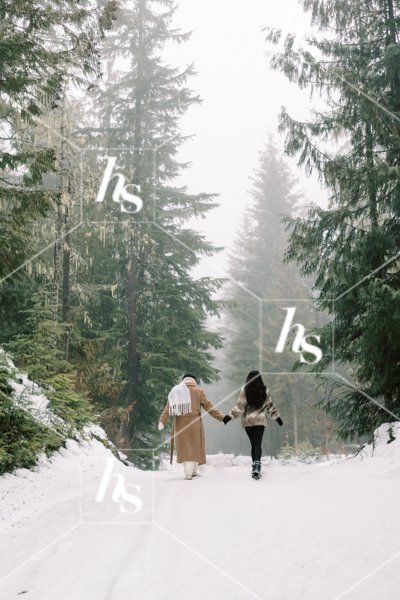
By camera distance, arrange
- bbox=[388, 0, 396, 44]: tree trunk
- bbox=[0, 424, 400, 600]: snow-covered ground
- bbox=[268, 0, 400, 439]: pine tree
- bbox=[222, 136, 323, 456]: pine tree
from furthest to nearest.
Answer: bbox=[222, 136, 323, 456]: pine tree → bbox=[388, 0, 396, 44]: tree trunk → bbox=[268, 0, 400, 439]: pine tree → bbox=[0, 424, 400, 600]: snow-covered ground

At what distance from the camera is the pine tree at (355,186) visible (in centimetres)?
699

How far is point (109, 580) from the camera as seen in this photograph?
255 centimetres

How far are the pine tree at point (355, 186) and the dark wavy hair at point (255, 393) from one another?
1535mm

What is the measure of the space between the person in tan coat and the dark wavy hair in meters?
0.52

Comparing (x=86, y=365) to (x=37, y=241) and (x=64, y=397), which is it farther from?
(x=64, y=397)

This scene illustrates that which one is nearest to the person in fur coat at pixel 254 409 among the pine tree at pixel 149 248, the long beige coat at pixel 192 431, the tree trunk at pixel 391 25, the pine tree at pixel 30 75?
the long beige coat at pixel 192 431

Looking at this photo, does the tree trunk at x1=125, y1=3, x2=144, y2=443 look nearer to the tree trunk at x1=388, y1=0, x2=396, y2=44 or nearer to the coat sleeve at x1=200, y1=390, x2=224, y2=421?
the coat sleeve at x1=200, y1=390, x2=224, y2=421

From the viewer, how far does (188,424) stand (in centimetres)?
622

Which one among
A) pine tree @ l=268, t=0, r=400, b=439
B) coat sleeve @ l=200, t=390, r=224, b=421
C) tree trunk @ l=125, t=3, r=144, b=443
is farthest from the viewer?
tree trunk @ l=125, t=3, r=144, b=443

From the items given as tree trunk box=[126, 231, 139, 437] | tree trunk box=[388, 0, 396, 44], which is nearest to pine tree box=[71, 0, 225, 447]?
tree trunk box=[126, 231, 139, 437]

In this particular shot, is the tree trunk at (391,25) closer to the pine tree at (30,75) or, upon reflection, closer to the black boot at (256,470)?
the pine tree at (30,75)

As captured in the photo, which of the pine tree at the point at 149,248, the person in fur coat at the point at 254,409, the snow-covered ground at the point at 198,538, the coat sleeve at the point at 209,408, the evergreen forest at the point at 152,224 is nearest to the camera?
the snow-covered ground at the point at 198,538

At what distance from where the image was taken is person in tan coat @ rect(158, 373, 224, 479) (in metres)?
6.12

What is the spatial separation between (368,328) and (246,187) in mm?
→ 26088
